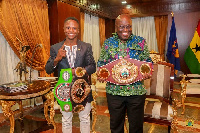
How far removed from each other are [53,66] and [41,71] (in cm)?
247

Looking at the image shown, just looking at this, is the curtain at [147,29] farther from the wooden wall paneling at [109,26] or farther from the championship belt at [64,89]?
the championship belt at [64,89]

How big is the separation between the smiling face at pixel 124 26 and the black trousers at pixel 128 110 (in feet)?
1.97

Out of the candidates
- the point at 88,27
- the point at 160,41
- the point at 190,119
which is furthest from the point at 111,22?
the point at 190,119

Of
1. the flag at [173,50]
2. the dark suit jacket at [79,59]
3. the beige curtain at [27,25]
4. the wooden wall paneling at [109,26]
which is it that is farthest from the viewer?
the wooden wall paneling at [109,26]

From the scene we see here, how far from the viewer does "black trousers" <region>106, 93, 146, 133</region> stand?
1.67 m

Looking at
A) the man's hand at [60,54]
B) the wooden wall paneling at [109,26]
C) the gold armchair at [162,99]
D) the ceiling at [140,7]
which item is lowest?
the gold armchair at [162,99]

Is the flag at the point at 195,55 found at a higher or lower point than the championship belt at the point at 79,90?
higher

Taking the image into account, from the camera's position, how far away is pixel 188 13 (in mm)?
6191

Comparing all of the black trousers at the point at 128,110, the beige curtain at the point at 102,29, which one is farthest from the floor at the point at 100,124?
the beige curtain at the point at 102,29

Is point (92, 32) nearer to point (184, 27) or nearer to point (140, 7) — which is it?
point (140, 7)

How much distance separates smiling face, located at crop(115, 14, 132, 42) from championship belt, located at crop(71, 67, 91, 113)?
0.52 meters

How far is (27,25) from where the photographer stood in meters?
3.61

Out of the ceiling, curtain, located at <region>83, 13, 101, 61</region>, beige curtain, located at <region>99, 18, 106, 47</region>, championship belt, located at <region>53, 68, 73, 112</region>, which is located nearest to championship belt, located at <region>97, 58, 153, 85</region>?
championship belt, located at <region>53, 68, 73, 112</region>

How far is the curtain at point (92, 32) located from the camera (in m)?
5.99
